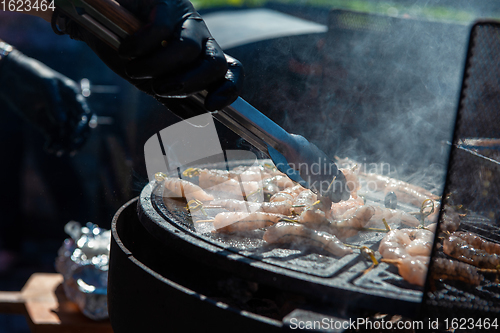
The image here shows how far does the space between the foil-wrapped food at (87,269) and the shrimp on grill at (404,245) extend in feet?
9.08

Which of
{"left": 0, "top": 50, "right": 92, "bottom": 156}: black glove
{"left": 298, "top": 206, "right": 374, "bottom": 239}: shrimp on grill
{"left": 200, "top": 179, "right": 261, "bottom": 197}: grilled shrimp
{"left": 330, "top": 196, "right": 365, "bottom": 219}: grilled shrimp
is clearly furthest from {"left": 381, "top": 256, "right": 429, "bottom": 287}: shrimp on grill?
{"left": 0, "top": 50, "right": 92, "bottom": 156}: black glove

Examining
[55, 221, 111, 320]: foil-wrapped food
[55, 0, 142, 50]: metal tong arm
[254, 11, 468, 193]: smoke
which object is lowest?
[55, 221, 111, 320]: foil-wrapped food

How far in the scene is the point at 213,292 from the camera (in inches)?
94.4

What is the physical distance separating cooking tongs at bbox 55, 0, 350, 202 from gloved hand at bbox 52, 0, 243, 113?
0.08 m

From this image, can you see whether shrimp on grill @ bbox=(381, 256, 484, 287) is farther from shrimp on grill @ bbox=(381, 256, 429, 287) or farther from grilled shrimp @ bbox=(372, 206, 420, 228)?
grilled shrimp @ bbox=(372, 206, 420, 228)

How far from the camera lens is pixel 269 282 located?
1674 millimetres

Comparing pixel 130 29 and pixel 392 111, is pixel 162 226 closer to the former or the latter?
pixel 130 29

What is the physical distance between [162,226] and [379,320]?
4.04ft

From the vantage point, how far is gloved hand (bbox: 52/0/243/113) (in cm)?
159

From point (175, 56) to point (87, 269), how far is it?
2832 millimetres

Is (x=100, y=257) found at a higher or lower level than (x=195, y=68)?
lower

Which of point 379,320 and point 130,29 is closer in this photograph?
point 130,29

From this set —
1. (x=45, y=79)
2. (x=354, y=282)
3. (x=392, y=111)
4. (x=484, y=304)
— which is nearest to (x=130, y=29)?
(x=354, y=282)

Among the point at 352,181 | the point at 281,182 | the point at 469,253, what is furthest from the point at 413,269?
the point at 281,182
